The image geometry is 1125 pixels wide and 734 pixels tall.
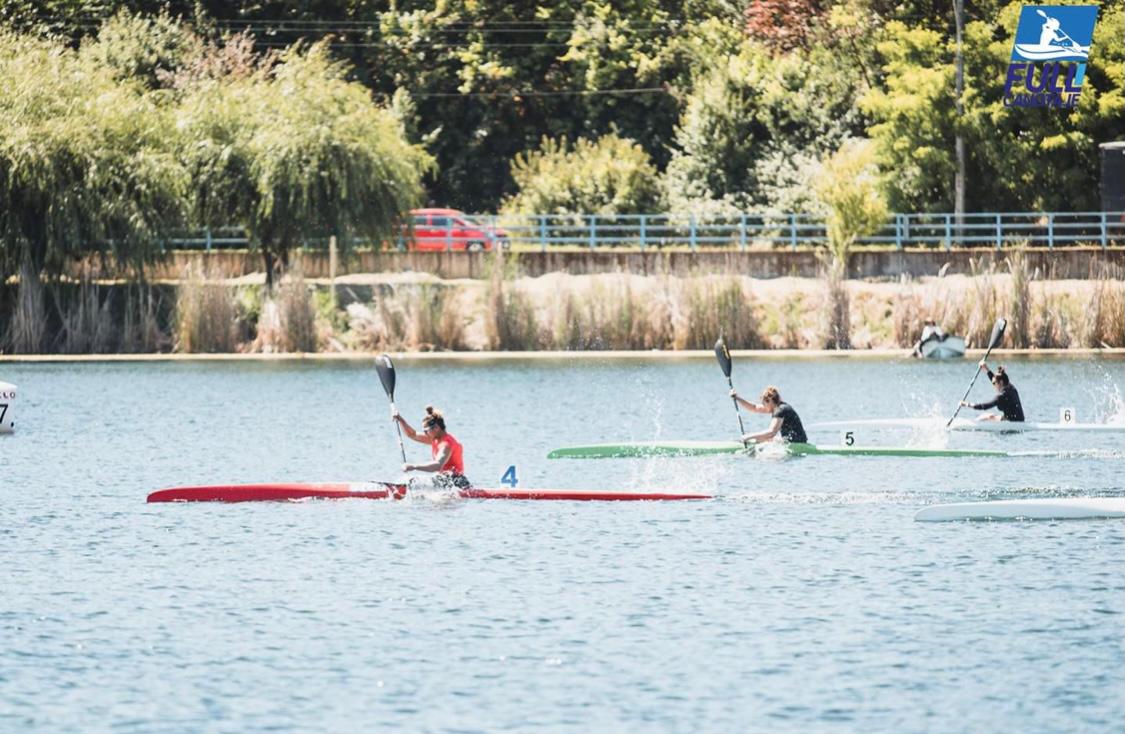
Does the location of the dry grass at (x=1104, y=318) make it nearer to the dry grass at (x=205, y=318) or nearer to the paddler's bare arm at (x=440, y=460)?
the dry grass at (x=205, y=318)

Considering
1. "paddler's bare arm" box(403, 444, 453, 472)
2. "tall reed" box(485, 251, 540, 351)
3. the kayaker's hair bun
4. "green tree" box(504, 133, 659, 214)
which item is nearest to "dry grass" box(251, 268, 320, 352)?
"tall reed" box(485, 251, 540, 351)

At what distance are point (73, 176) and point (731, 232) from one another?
18623 millimetres

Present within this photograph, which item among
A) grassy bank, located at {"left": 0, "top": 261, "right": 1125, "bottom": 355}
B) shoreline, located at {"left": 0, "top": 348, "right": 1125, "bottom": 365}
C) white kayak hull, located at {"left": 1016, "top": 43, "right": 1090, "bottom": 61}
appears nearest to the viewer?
shoreline, located at {"left": 0, "top": 348, "right": 1125, "bottom": 365}

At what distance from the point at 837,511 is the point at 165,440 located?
1336 centimetres

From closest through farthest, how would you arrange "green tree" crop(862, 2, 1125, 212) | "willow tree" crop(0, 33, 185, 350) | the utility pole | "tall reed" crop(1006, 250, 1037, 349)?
"tall reed" crop(1006, 250, 1037, 349) < "willow tree" crop(0, 33, 185, 350) < "green tree" crop(862, 2, 1125, 212) < the utility pole

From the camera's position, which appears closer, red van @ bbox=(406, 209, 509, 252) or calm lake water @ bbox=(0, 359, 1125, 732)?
calm lake water @ bbox=(0, 359, 1125, 732)

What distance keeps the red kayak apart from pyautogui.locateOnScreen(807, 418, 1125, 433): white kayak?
822 cm

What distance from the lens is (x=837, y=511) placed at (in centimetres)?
2433

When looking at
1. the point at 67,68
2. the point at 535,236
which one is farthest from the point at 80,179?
the point at 535,236

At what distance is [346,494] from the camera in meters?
24.5

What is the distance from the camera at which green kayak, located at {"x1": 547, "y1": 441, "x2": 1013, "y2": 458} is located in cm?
2848

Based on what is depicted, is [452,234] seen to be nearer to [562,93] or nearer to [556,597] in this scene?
[562,93]

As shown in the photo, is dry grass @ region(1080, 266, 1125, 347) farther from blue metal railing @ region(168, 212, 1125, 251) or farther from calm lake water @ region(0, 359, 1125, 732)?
calm lake water @ region(0, 359, 1125, 732)

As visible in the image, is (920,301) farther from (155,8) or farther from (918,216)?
(155,8)
